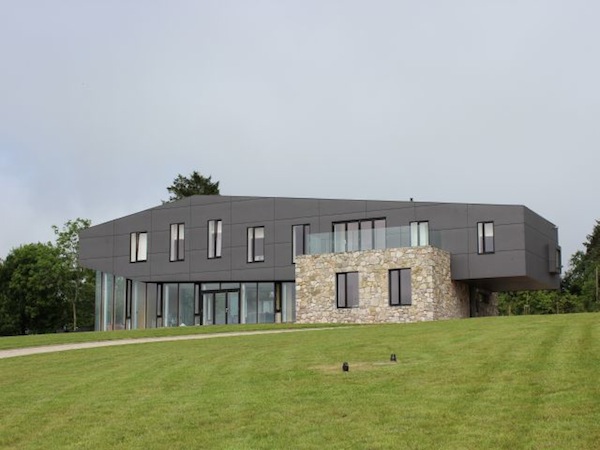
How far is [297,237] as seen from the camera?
43438mm

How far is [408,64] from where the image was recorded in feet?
109

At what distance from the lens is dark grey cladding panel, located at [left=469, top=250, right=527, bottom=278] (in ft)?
127

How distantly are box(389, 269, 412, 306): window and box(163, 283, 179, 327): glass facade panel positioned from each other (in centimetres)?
1343

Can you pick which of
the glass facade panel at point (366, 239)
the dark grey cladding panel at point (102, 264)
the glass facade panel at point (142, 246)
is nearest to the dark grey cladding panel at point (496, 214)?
the glass facade panel at point (366, 239)

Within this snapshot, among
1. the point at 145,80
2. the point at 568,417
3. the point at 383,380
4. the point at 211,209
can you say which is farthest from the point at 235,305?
the point at 568,417

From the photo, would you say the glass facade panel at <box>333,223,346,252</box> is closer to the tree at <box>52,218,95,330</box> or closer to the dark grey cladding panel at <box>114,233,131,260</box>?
the dark grey cladding panel at <box>114,233,131,260</box>

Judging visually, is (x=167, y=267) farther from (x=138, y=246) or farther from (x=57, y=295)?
(x=57, y=295)

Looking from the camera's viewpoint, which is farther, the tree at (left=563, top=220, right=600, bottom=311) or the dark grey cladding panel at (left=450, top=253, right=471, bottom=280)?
the tree at (left=563, top=220, right=600, bottom=311)

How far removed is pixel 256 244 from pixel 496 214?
1252 centimetres

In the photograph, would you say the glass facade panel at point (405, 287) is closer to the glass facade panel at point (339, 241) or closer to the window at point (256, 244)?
the glass facade panel at point (339, 241)

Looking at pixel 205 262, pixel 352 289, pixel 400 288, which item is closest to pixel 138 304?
pixel 205 262

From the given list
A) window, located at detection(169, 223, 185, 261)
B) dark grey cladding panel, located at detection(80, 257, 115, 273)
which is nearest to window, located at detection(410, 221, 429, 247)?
window, located at detection(169, 223, 185, 261)

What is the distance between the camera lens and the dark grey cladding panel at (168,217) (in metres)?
47.0

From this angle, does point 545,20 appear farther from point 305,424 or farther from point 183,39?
point 305,424
